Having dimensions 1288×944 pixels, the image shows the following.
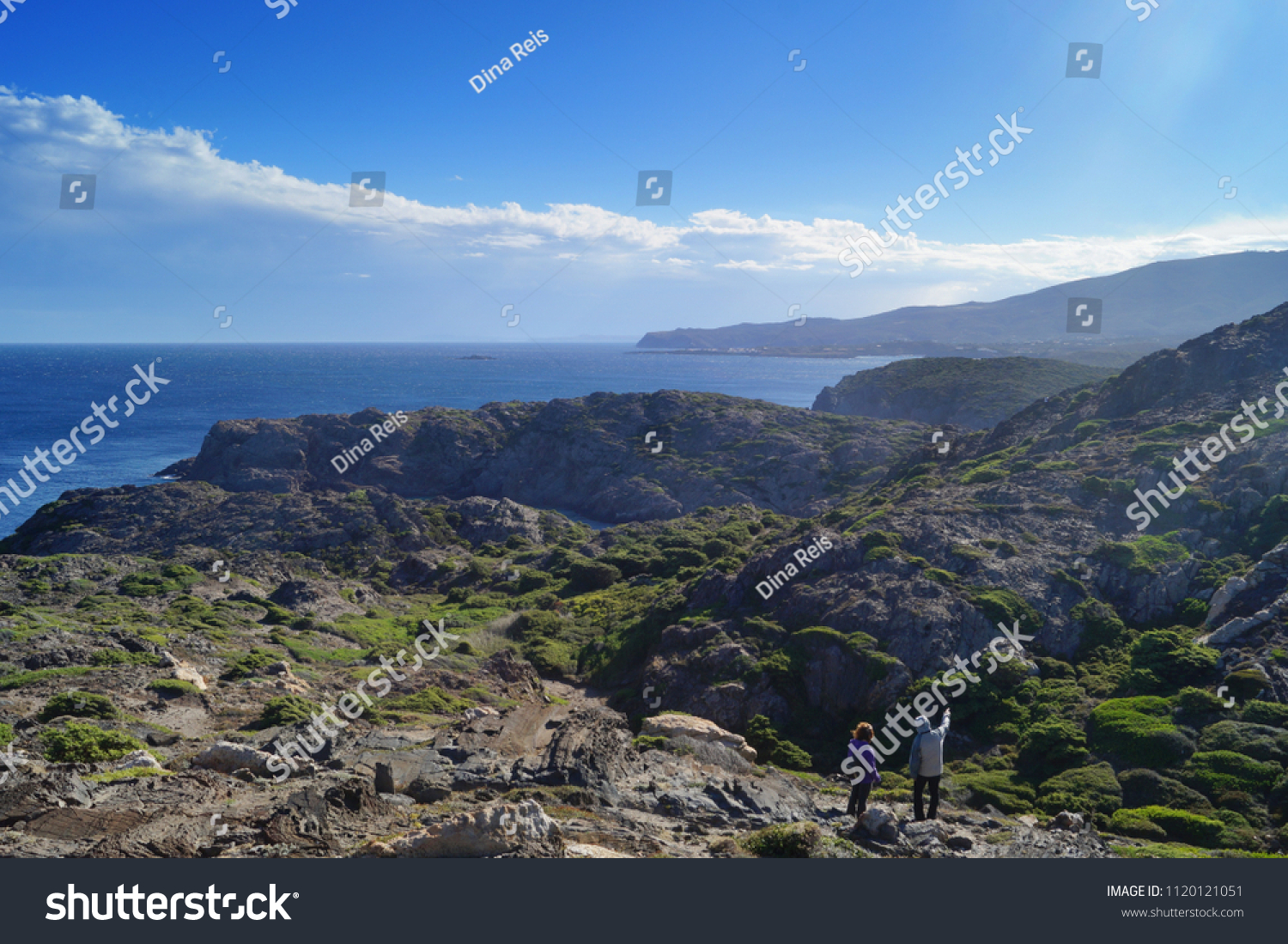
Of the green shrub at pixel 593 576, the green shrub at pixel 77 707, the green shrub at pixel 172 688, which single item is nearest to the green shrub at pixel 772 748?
the green shrub at pixel 172 688

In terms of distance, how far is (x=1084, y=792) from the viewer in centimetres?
1642

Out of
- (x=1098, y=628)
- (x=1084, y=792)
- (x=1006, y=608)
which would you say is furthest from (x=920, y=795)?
(x=1098, y=628)

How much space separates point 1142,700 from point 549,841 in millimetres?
17910

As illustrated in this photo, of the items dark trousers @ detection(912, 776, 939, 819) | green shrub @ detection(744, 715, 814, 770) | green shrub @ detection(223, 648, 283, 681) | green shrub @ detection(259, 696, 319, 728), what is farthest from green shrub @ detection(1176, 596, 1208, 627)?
green shrub @ detection(223, 648, 283, 681)

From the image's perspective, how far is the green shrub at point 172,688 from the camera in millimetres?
19906

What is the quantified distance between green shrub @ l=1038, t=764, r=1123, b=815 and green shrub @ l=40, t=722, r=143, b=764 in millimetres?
20706

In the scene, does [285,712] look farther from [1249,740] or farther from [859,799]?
[1249,740]

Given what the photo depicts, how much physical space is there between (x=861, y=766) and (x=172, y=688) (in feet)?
63.7

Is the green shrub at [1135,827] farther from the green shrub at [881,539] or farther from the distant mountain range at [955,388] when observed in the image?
the distant mountain range at [955,388]

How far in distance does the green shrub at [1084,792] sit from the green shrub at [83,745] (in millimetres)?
20706

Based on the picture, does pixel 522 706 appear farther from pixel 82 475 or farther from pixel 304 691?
pixel 82 475

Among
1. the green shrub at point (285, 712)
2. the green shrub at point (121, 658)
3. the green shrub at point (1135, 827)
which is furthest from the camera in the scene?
the green shrub at point (121, 658)

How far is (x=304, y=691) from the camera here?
2342 cm

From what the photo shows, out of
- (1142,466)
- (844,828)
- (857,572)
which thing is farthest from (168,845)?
(1142,466)
